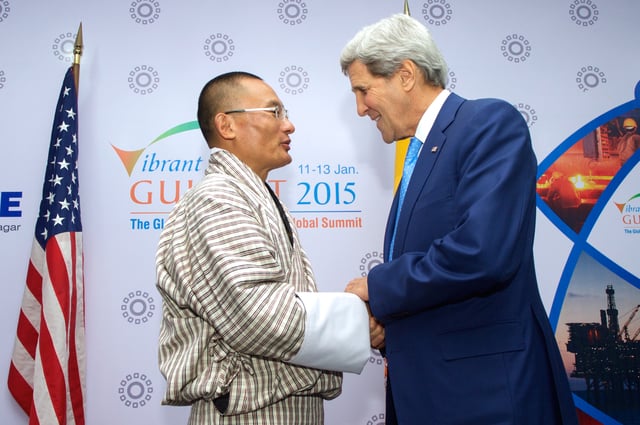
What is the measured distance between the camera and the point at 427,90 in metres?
1.63

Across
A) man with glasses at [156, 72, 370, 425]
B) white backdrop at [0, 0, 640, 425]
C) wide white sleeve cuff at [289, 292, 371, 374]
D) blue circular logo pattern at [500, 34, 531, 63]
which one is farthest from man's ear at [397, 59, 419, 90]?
blue circular logo pattern at [500, 34, 531, 63]

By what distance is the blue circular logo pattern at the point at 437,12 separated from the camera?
321 centimetres

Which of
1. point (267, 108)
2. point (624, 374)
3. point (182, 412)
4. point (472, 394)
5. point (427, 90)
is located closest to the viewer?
point (472, 394)

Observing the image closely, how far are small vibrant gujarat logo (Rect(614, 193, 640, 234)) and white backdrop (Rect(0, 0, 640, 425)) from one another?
30 millimetres

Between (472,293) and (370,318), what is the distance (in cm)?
34

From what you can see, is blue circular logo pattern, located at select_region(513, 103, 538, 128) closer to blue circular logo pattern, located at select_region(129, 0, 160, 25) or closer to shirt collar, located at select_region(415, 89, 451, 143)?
shirt collar, located at select_region(415, 89, 451, 143)

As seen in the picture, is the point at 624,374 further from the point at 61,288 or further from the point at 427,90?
the point at 61,288

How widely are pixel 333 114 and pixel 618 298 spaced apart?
6.35 ft

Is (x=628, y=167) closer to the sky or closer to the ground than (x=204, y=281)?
closer to the sky

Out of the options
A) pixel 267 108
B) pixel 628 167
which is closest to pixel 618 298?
pixel 628 167

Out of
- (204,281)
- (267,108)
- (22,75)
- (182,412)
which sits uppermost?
(22,75)

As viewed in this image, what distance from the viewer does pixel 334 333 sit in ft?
4.39

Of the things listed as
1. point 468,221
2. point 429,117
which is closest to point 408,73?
point 429,117

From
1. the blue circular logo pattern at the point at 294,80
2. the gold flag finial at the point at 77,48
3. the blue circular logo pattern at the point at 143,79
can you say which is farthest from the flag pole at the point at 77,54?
the blue circular logo pattern at the point at 294,80
